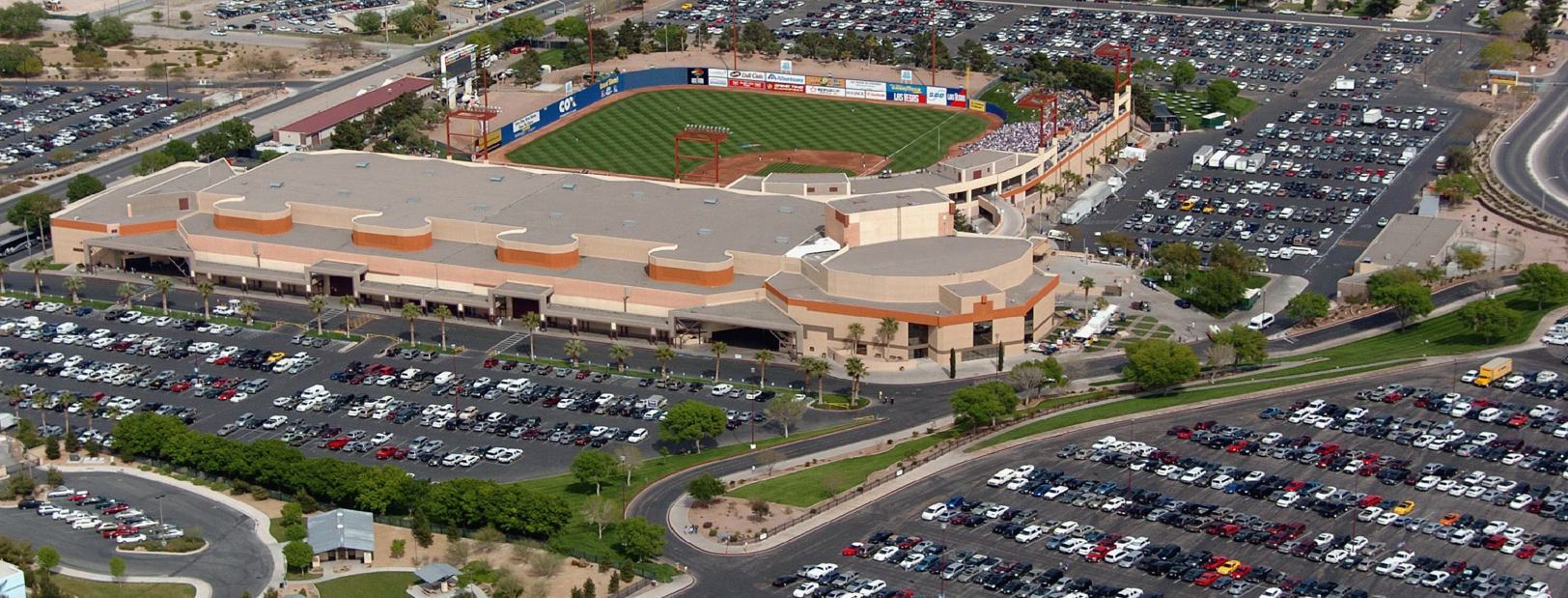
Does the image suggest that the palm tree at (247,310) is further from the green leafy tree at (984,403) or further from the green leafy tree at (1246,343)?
the green leafy tree at (1246,343)

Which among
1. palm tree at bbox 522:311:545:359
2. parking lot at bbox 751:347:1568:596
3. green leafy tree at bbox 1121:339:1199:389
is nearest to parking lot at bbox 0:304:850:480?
palm tree at bbox 522:311:545:359

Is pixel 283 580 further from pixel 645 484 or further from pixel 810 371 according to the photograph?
pixel 810 371

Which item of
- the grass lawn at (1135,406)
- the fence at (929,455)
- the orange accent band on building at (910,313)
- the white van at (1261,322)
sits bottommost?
the fence at (929,455)

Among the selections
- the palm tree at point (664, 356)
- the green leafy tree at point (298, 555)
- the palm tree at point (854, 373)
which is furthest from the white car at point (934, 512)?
the green leafy tree at point (298, 555)

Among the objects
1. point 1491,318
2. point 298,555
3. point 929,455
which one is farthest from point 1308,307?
point 298,555

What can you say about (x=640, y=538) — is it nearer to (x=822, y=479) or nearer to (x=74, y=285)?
(x=822, y=479)

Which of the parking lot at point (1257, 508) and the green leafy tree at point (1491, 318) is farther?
the green leafy tree at point (1491, 318)

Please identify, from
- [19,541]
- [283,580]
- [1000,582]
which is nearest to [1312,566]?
[1000,582]
